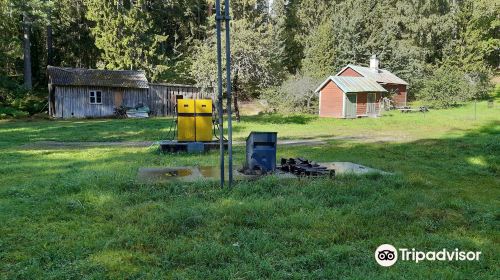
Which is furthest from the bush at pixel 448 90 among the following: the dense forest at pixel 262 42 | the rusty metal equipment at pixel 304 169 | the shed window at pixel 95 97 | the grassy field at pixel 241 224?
the rusty metal equipment at pixel 304 169

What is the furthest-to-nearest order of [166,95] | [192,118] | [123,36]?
[123,36]
[166,95]
[192,118]

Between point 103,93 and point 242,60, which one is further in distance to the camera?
point 103,93

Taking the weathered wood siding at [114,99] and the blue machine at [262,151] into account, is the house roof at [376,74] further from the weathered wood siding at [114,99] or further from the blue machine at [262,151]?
the blue machine at [262,151]

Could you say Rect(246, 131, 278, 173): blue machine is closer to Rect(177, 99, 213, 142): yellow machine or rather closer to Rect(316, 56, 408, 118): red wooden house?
Rect(177, 99, 213, 142): yellow machine

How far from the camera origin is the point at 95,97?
3272 cm

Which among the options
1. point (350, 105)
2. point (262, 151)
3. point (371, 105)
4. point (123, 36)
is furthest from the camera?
point (123, 36)

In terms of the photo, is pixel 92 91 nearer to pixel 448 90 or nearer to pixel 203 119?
pixel 203 119

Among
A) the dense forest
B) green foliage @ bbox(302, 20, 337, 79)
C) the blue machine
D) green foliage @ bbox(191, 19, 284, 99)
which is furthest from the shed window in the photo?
the blue machine

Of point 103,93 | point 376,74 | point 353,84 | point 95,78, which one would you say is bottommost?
point 103,93

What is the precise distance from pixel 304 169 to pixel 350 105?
25396mm

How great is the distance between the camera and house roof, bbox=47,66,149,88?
31.8m

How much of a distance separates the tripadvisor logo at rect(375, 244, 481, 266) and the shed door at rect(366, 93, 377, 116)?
3069 centimetres

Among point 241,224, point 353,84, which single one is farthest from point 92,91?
point 241,224

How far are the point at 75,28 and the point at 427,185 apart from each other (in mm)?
40840
